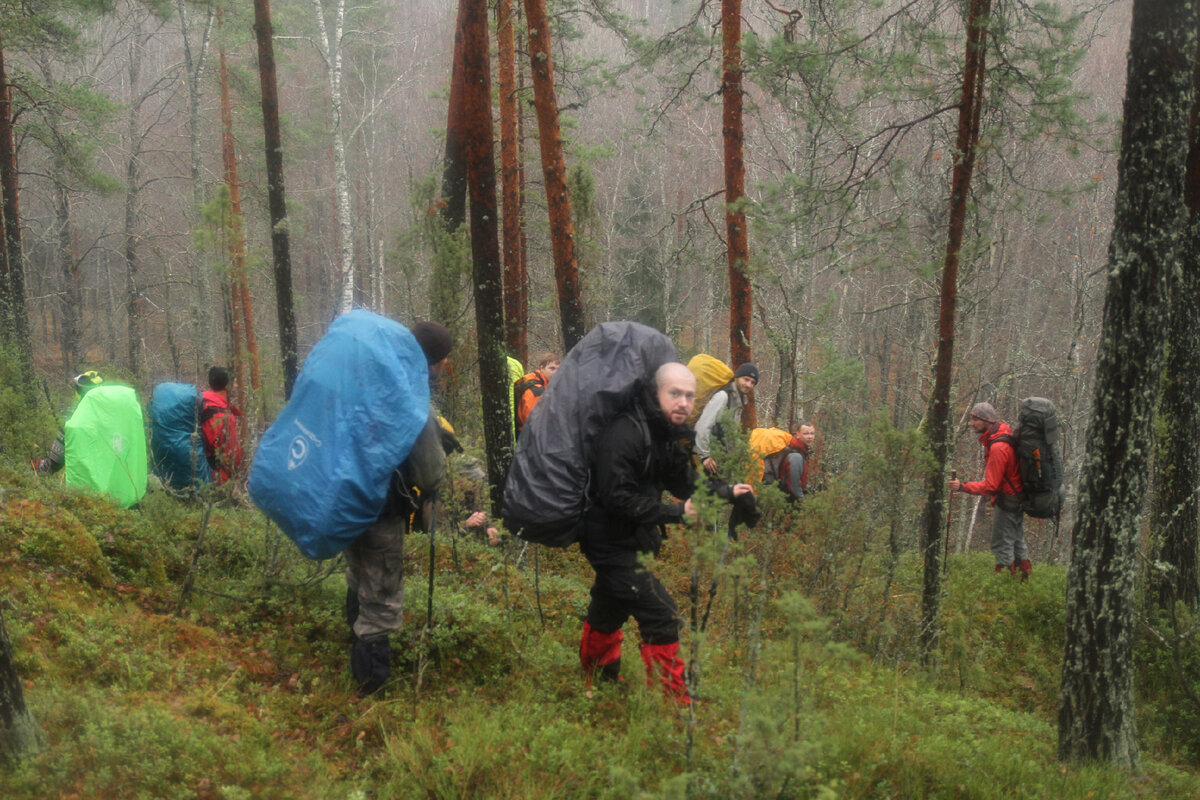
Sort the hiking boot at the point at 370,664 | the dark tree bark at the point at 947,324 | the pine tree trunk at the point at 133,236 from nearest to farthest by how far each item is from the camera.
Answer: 1. the hiking boot at the point at 370,664
2. the dark tree bark at the point at 947,324
3. the pine tree trunk at the point at 133,236

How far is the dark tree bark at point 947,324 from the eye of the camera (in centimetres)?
630

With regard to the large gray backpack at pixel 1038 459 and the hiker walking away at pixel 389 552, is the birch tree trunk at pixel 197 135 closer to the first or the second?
the hiker walking away at pixel 389 552

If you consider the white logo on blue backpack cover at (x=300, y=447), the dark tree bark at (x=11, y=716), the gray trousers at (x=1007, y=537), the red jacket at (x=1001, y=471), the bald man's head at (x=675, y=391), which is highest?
the bald man's head at (x=675, y=391)

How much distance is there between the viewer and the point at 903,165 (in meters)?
6.96

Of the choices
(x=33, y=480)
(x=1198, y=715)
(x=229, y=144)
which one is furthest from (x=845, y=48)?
(x=229, y=144)

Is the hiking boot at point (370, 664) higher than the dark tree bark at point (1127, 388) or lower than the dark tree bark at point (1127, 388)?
lower

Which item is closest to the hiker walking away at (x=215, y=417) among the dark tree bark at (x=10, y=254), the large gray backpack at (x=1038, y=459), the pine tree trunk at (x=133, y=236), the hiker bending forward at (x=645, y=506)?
the hiker bending forward at (x=645, y=506)

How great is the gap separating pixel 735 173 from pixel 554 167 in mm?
2116

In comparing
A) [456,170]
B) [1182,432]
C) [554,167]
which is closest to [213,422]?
[554,167]

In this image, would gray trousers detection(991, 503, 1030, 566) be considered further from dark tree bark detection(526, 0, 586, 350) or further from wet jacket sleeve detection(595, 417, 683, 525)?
wet jacket sleeve detection(595, 417, 683, 525)

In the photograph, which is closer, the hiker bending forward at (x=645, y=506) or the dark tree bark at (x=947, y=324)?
the hiker bending forward at (x=645, y=506)

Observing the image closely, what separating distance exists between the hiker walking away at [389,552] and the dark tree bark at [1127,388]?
10.8 ft

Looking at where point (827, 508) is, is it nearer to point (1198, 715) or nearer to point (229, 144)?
point (1198, 715)

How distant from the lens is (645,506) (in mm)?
3244
